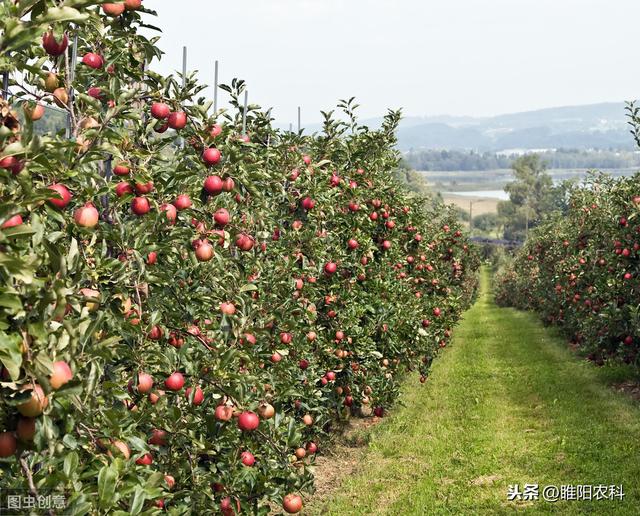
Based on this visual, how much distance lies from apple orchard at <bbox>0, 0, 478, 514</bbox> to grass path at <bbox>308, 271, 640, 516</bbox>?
1.34m

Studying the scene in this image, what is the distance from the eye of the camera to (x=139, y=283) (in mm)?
3662

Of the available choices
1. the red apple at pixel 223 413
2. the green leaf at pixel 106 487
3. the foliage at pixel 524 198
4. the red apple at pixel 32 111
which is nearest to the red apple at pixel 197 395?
the red apple at pixel 223 413

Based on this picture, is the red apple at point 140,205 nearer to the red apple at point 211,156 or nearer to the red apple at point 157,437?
the red apple at point 211,156

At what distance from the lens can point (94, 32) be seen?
4.02m

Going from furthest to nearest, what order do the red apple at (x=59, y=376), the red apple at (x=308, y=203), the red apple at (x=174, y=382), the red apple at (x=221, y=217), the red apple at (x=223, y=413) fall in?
the red apple at (x=308, y=203) → the red apple at (x=221, y=217) → the red apple at (x=223, y=413) → the red apple at (x=174, y=382) → the red apple at (x=59, y=376)

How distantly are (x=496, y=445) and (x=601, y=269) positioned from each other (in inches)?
206

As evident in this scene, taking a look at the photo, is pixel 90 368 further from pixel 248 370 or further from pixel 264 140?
pixel 264 140

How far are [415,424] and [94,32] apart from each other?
865 cm

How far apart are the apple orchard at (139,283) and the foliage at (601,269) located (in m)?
6.01

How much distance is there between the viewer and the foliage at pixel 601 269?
1152 centimetres

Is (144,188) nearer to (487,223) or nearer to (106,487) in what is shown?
(106,487)

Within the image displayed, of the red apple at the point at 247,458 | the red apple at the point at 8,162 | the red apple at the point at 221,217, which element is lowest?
the red apple at the point at 247,458

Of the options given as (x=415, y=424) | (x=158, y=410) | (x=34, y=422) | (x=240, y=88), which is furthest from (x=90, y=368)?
(x=415, y=424)

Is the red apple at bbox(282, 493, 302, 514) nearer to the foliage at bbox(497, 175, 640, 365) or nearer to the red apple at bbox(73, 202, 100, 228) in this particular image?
the red apple at bbox(73, 202, 100, 228)
